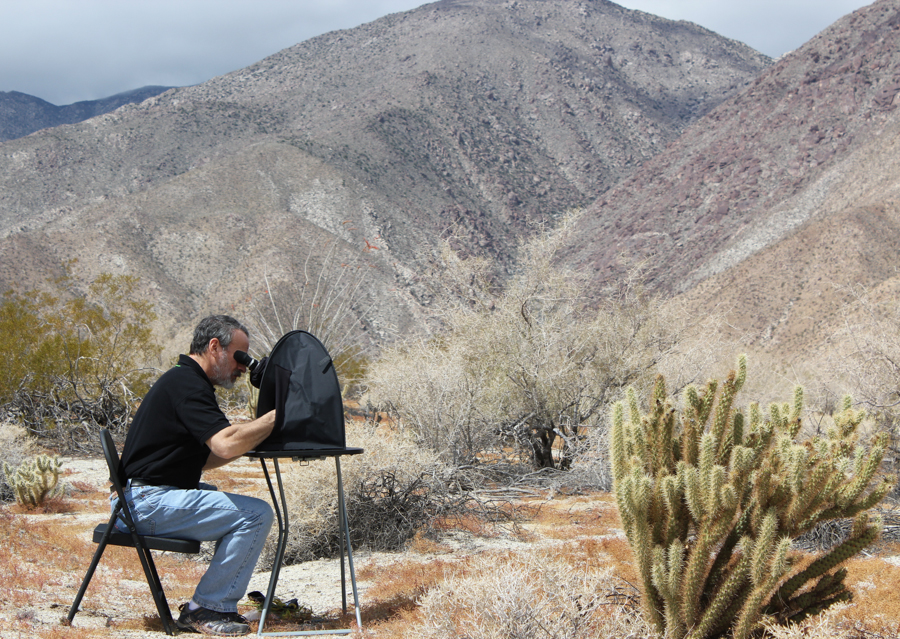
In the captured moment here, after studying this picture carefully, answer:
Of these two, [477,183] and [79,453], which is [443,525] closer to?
[79,453]

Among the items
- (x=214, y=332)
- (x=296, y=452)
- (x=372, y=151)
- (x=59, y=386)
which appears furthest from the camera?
(x=372, y=151)

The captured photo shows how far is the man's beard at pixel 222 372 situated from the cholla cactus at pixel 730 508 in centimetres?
212

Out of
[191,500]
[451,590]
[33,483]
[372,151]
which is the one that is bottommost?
[33,483]

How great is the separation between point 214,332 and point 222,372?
22cm

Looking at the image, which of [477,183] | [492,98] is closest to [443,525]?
[477,183]

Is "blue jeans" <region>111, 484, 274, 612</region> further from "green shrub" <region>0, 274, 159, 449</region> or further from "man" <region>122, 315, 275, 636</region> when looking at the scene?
"green shrub" <region>0, 274, 159, 449</region>

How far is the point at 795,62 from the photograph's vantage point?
85438mm

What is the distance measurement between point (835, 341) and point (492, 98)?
83.3 meters

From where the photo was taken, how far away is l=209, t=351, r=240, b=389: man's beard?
3.97 m

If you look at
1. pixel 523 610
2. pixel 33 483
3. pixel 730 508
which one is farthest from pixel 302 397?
pixel 33 483

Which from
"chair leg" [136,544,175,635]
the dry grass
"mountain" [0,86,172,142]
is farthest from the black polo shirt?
"mountain" [0,86,172,142]

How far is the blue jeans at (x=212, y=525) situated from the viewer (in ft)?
12.4

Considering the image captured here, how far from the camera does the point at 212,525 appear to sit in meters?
3.82

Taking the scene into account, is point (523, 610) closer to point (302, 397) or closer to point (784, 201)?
point (302, 397)
